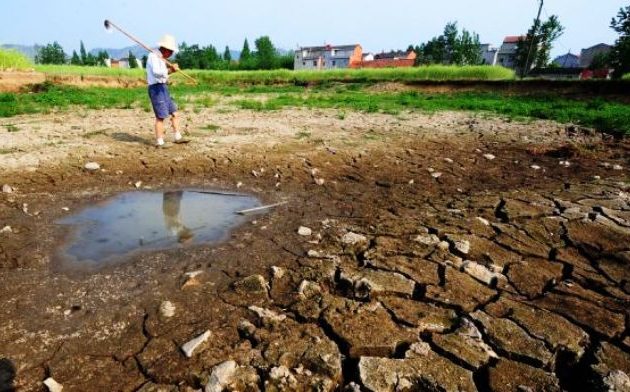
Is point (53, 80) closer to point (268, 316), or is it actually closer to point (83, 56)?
point (268, 316)

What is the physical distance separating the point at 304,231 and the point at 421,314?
121 centimetres

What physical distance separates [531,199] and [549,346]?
7.20 ft

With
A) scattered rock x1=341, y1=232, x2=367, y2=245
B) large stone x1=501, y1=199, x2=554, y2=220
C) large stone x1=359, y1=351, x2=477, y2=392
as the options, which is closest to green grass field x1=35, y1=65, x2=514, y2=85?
large stone x1=501, y1=199, x2=554, y2=220

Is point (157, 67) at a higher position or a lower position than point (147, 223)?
higher

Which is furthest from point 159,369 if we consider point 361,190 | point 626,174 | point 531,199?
point 626,174

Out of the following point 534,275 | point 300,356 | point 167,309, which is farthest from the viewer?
point 534,275

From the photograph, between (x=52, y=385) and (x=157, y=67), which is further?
(x=157, y=67)

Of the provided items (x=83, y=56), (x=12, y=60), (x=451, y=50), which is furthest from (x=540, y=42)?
(x=83, y=56)

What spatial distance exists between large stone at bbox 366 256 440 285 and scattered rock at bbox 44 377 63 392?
1664 millimetres

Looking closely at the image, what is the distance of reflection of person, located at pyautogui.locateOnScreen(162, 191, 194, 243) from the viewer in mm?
2902

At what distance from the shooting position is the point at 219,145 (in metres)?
5.27

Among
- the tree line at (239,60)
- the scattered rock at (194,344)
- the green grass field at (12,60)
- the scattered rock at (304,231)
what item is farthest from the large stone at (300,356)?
the tree line at (239,60)

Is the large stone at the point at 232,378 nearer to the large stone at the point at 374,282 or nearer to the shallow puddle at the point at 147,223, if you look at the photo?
the large stone at the point at 374,282

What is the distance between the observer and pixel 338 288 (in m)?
2.18
